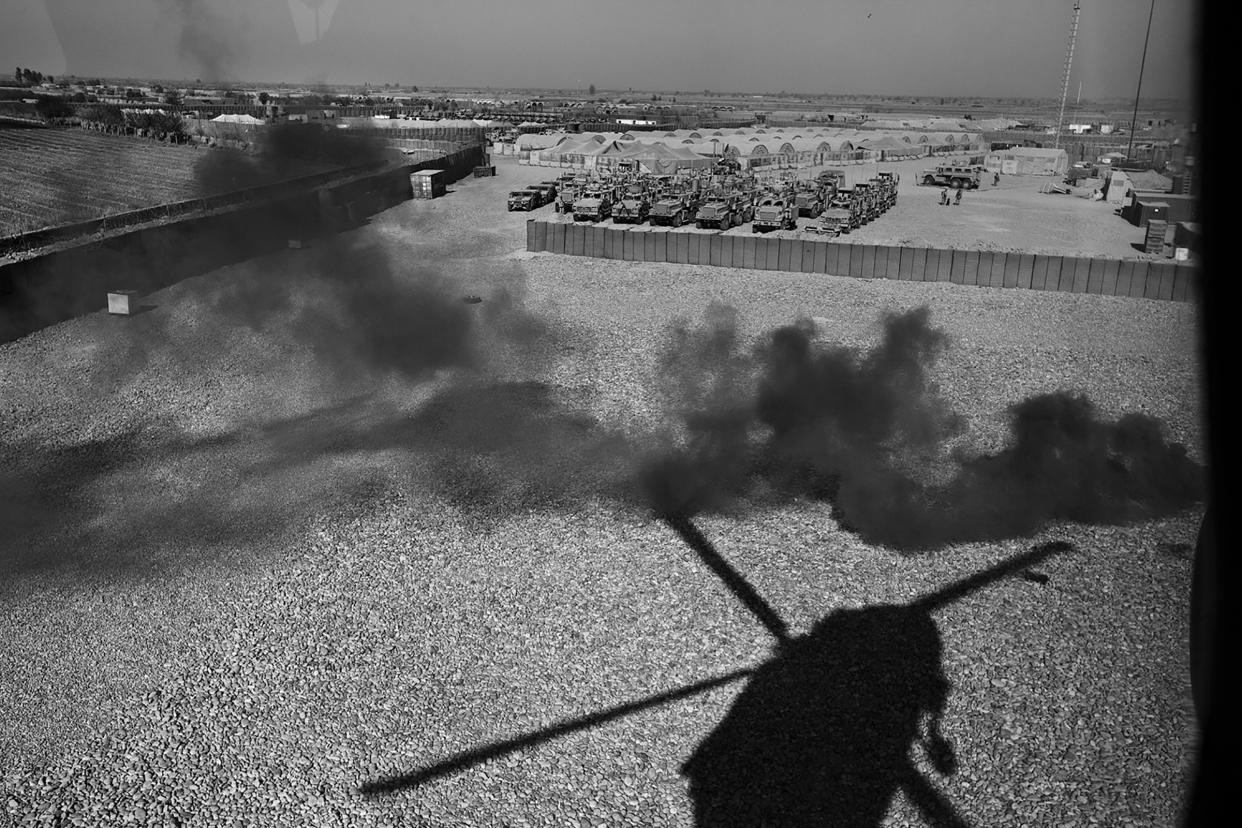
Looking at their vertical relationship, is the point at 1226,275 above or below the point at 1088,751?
above

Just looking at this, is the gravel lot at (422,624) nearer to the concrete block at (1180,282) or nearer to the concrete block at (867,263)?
the concrete block at (1180,282)

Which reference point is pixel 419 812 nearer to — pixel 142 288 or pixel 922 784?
pixel 922 784

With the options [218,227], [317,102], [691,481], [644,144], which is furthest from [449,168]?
[691,481]

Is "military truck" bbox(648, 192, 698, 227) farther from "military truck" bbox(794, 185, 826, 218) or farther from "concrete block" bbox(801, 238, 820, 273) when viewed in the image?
"concrete block" bbox(801, 238, 820, 273)

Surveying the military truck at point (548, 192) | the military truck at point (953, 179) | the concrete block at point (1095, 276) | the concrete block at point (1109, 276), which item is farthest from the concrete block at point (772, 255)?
the military truck at point (953, 179)

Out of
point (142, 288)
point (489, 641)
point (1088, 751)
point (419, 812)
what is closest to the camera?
point (419, 812)

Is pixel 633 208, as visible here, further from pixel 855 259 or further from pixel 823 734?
pixel 823 734

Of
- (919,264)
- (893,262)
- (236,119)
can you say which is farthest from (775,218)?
(236,119)
